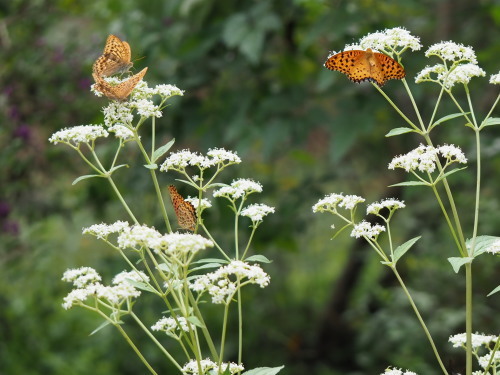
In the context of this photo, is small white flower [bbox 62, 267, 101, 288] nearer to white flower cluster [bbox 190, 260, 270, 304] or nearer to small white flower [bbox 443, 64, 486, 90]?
white flower cluster [bbox 190, 260, 270, 304]

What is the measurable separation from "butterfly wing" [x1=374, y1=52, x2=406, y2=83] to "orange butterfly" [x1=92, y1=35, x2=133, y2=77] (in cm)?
96

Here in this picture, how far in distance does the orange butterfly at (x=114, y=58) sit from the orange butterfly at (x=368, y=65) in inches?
32.4

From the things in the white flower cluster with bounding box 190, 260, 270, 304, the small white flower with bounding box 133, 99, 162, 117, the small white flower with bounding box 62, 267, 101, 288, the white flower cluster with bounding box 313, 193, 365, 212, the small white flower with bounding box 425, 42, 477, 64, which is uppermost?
the small white flower with bounding box 425, 42, 477, 64

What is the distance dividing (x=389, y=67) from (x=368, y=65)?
0.07m

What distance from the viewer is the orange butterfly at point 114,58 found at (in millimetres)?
2732

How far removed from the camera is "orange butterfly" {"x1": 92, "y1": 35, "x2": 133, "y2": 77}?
273 centimetres

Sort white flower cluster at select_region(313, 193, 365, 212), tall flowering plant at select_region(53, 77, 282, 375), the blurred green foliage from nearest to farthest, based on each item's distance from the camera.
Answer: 1. tall flowering plant at select_region(53, 77, 282, 375)
2. white flower cluster at select_region(313, 193, 365, 212)
3. the blurred green foliage

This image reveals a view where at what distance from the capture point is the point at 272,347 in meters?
7.80

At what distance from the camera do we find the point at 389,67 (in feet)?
Result: 7.86

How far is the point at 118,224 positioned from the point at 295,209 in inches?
134

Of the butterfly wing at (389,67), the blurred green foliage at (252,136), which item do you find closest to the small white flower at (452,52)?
the butterfly wing at (389,67)

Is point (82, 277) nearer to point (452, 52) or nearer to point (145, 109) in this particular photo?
point (145, 109)

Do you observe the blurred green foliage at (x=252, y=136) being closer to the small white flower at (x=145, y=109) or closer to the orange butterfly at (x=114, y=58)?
the orange butterfly at (x=114, y=58)

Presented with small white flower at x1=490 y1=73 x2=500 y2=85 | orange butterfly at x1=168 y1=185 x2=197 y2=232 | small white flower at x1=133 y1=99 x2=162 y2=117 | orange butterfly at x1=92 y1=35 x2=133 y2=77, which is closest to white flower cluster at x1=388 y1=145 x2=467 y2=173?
small white flower at x1=490 y1=73 x2=500 y2=85
